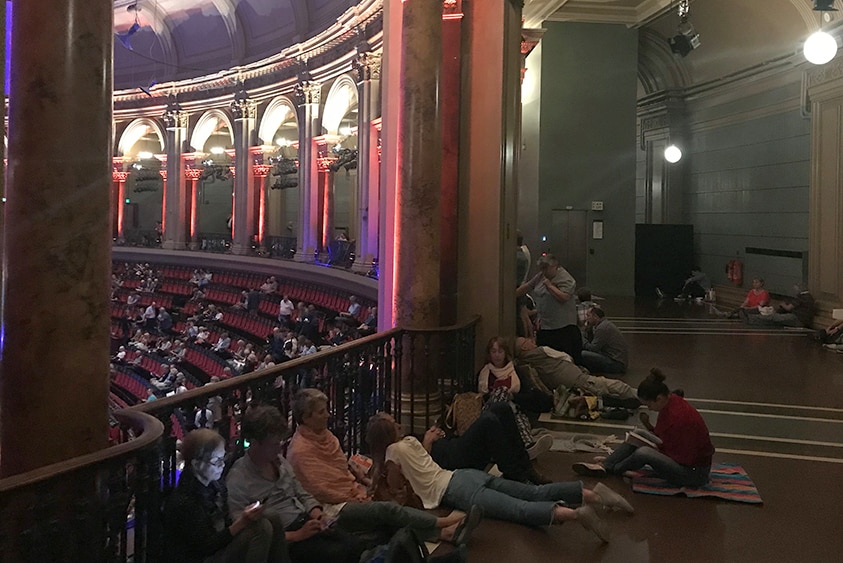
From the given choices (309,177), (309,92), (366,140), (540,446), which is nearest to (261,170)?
(309,177)

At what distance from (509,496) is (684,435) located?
1.24 m

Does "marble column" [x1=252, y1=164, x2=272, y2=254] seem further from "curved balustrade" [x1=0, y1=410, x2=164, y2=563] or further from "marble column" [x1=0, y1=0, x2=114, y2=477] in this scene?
"curved balustrade" [x1=0, y1=410, x2=164, y2=563]

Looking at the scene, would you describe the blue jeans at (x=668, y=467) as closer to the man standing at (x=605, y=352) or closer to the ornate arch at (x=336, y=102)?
the man standing at (x=605, y=352)

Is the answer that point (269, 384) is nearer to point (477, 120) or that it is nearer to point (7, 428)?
point (7, 428)

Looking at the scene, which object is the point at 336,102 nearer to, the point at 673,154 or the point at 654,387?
the point at 673,154

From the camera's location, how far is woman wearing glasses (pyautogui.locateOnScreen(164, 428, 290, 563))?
8.85ft

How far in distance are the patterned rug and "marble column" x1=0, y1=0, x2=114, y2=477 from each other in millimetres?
3303

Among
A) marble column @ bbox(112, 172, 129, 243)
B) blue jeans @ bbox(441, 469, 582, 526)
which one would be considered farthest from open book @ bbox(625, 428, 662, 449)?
marble column @ bbox(112, 172, 129, 243)

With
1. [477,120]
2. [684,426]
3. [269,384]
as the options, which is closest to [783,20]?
[477,120]

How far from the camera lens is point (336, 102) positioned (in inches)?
675

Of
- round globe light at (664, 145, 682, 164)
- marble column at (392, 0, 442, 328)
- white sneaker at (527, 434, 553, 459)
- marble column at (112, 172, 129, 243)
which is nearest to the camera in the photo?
white sneaker at (527, 434, 553, 459)

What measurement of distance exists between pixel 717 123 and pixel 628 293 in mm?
4607

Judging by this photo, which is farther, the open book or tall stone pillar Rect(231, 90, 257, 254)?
tall stone pillar Rect(231, 90, 257, 254)

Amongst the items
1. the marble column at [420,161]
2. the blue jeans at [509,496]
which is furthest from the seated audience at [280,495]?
the marble column at [420,161]
